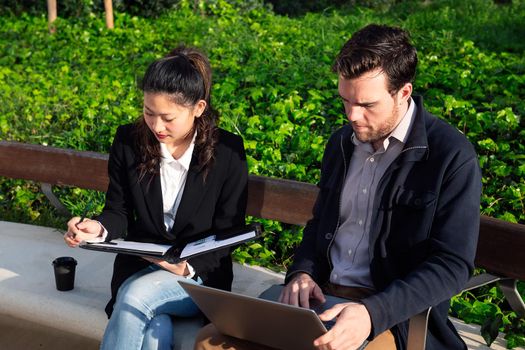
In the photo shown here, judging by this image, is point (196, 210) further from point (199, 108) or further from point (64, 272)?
point (64, 272)

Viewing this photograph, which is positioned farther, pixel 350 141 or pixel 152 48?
pixel 152 48

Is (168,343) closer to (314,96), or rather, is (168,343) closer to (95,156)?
(95,156)

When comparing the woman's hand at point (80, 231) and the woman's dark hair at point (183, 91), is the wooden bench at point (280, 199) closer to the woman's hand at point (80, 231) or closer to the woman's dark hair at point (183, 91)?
the woman's dark hair at point (183, 91)

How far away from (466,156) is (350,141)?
0.51 metres

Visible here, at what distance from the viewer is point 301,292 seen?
2.79m

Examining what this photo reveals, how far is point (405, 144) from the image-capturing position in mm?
2750

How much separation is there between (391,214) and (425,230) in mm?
141

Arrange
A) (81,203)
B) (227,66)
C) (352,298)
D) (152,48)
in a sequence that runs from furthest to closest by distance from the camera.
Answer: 1. (152,48)
2. (227,66)
3. (81,203)
4. (352,298)

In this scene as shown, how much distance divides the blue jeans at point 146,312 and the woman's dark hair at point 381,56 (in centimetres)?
118

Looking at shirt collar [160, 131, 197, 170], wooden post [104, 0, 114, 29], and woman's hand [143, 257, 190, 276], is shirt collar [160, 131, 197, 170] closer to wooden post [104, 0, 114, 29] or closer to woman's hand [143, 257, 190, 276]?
woman's hand [143, 257, 190, 276]

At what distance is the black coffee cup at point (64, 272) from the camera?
3.83 m

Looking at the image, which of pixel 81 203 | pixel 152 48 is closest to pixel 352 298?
pixel 81 203

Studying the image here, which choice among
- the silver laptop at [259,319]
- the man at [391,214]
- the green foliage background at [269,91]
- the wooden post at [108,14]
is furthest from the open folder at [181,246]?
the wooden post at [108,14]

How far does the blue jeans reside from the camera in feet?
9.95
